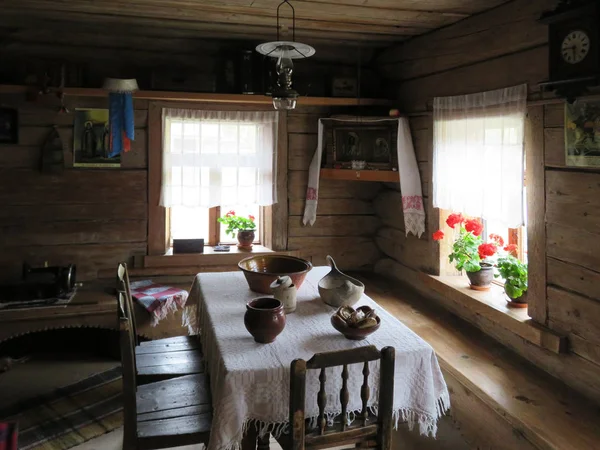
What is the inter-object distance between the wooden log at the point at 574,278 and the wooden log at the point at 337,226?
2.05m

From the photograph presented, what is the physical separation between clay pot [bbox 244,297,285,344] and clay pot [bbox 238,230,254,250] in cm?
221

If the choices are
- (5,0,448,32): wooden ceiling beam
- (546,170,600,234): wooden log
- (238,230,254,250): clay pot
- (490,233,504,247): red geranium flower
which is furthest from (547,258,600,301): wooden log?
(238,230,254,250): clay pot

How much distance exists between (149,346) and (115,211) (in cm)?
153

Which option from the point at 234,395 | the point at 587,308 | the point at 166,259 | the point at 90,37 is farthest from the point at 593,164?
the point at 90,37

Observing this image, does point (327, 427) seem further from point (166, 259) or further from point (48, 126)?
point (48, 126)

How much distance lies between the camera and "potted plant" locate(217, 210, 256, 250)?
4289 millimetres

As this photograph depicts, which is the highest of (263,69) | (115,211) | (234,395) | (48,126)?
(263,69)

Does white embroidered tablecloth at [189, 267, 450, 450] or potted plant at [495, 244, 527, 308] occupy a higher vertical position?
potted plant at [495, 244, 527, 308]

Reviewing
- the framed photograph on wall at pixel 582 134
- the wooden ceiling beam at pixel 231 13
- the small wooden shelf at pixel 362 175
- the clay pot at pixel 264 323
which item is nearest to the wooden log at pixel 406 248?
the small wooden shelf at pixel 362 175

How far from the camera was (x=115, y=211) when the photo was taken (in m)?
4.02

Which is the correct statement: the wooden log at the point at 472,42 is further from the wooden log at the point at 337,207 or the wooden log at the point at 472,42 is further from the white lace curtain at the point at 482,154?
the wooden log at the point at 337,207

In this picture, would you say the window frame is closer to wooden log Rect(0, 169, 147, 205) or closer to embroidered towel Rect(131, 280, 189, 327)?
Result: wooden log Rect(0, 169, 147, 205)

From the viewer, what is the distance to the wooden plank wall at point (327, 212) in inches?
170

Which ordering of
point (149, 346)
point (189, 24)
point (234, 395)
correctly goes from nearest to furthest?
point (234, 395) < point (149, 346) < point (189, 24)
